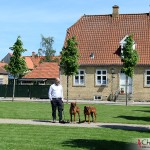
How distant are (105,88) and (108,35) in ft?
21.8

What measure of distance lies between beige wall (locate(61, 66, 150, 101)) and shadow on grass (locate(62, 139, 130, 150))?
36.5 m

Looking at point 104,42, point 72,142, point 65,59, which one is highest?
point 104,42

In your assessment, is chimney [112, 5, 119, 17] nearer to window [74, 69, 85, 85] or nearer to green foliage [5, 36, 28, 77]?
window [74, 69, 85, 85]

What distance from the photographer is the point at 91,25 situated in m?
53.6

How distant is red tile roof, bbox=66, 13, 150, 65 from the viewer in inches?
1970

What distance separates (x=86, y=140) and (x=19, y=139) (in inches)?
75.3

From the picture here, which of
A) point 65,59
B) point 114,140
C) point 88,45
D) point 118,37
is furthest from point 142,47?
point 114,140

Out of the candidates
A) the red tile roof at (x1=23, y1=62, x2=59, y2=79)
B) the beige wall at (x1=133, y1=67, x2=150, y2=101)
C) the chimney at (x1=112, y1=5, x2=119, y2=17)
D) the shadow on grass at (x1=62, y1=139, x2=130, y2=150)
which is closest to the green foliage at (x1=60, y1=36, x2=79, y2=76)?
the beige wall at (x1=133, y1=67, x2=150, y2=101)

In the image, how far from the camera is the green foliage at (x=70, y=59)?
129 ft

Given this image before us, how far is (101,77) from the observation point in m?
50.0

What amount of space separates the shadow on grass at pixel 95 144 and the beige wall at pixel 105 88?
3648cm

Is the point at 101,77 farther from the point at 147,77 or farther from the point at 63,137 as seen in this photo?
the point at 63,137

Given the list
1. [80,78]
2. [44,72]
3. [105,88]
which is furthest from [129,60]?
[44,72]

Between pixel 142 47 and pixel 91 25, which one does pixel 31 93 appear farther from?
pixel 142 47
